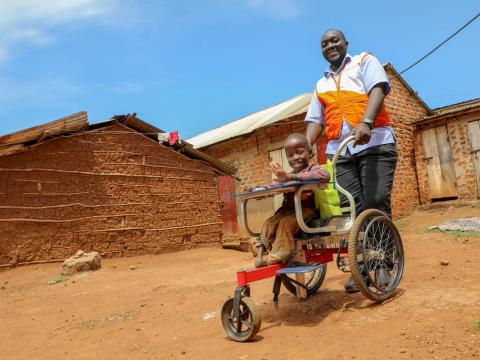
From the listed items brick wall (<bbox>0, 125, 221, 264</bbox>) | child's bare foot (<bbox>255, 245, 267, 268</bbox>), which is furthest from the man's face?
brick wall (<bbox>0, 125, 221, 264</bbox>)

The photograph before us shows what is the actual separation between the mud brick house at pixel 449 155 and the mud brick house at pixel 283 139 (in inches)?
10.9

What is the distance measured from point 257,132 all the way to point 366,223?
36.8 feet

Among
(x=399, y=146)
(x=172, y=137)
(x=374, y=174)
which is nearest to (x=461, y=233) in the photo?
(x=374, y=174)

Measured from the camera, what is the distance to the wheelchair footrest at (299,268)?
2.61 meters

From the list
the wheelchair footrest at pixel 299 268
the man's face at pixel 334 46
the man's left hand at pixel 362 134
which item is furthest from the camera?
the man's face at pixel 334 46

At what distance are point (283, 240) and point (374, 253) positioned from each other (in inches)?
25.1

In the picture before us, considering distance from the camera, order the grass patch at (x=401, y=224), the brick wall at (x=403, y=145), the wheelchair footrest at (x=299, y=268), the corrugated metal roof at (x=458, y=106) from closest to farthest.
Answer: the wheelchair footrest at (x=299, y=268), the grass patch at (x=401, y=224), the brick wall at (x=403, y=145), the corrugated metal roof at (x=458, y=106)

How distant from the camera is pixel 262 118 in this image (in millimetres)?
15641

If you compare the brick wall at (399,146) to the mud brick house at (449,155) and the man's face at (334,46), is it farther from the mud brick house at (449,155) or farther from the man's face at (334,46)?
the man's face at (334,46)

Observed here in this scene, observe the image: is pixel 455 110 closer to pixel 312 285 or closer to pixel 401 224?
pixel 401 224

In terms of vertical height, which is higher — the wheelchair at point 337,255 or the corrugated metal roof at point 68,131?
the corrugated metal roof at point 68,131

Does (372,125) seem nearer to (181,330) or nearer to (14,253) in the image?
(181,330)

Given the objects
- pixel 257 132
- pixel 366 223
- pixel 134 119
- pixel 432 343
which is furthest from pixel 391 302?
pixel 257 132

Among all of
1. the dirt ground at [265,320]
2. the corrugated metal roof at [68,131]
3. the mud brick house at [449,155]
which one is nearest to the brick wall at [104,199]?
the corrugated metal roof at [68,131]
